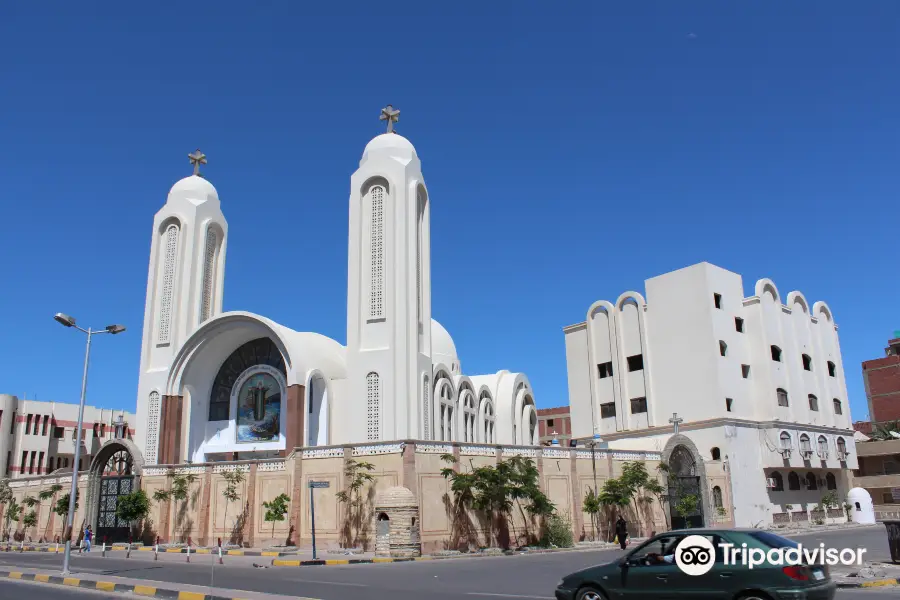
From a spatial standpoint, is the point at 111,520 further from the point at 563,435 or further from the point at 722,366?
the point at 563,435

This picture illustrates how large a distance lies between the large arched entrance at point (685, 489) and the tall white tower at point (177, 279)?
26.5 m

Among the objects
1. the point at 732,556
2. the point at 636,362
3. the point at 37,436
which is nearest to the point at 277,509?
the point at 732,556

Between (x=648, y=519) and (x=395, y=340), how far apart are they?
13.7 m

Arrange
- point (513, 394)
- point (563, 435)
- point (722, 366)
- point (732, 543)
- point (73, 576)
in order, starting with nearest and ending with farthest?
point (732, 543), point (73, 576), point (722, 366), point (513, 394), point (563, 435)

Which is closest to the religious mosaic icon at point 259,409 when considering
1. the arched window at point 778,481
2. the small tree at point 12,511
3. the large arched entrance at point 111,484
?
the large arched entrance at point 111,484

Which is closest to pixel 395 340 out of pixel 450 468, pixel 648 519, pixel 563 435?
pixel 450 468

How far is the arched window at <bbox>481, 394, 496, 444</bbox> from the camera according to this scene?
160 feet

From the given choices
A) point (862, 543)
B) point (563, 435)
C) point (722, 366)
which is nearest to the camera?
point (862, 543)

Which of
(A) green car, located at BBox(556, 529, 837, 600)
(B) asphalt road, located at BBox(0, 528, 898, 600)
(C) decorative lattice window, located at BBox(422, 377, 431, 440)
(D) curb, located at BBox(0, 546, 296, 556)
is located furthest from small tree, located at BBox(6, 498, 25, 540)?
(A) green car, located at BBox(556, 529, 837, 600)

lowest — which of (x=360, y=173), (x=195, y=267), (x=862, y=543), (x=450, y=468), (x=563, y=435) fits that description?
(x=862, y=543)

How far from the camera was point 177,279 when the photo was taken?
142ft

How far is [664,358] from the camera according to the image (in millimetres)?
43406

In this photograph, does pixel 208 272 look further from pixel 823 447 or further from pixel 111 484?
pixel 823 447

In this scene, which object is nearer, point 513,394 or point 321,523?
point 321,523
